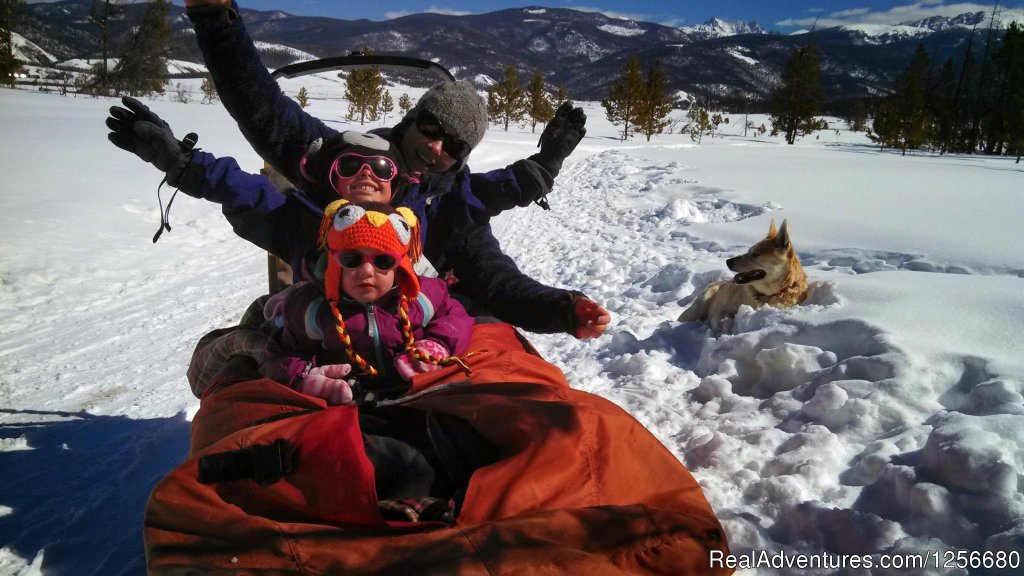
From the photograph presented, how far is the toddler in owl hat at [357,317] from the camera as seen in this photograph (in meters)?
1.87

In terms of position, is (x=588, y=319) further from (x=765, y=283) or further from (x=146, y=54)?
(x=146, y=54)

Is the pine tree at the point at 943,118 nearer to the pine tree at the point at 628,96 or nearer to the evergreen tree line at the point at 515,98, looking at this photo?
the pine tree at the point at 628,96

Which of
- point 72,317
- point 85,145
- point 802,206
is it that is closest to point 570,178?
point 802,206

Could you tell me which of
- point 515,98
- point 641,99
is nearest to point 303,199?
point 641,99

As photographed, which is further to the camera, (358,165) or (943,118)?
(943,118)

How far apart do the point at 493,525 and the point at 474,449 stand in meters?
0.39

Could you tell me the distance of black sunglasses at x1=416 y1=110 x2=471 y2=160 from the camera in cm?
259

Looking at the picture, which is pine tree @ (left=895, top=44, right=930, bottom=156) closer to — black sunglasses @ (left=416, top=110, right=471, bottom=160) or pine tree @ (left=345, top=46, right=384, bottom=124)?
pine tree @ (left=345, top=46, right=384, bottom=124)

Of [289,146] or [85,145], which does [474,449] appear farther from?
[85,145]

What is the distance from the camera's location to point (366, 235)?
1.87m

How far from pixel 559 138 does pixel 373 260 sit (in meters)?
1.45

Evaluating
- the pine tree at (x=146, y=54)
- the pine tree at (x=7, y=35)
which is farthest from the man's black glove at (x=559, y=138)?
the pine tree at (x=7, y=35)

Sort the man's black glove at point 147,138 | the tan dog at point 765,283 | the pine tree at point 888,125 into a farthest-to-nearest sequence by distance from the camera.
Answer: the pine tree at point 888,125
the tan dog at point 765,283
the man's black glove at point 147,138

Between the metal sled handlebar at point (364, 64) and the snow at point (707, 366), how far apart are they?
186 cm
